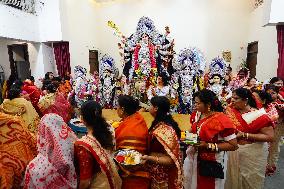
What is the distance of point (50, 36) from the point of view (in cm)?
817

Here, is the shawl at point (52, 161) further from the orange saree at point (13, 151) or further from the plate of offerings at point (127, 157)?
the plate of offerings at point (127, 157)

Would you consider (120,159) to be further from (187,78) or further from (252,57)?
(252,57)

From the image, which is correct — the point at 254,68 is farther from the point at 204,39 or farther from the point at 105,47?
the point at 105,47

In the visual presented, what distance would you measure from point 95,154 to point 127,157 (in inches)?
10.7

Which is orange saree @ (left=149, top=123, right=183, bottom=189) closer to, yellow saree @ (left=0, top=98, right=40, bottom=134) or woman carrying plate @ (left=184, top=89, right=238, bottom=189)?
woman carrying plate @ (left=184, top=89, right=238, bottom=189)

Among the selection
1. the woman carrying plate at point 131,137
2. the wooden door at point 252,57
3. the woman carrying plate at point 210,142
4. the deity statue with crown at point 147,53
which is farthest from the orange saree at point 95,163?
the wooden door at point 252,57

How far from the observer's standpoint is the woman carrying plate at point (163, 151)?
1.87 m

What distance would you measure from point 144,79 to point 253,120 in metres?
3.88

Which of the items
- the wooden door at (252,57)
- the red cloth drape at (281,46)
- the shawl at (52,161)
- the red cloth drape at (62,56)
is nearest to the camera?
the shawl at (52,161)

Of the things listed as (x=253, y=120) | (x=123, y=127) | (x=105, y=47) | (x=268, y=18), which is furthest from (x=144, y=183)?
(x=105, y=47)

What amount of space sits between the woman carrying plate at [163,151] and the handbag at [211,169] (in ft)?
1.01

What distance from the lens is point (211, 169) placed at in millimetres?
2189

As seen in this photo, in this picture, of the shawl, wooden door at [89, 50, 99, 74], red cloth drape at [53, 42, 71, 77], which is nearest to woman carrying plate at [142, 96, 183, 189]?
the shawl

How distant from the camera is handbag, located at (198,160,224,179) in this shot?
2.18m
